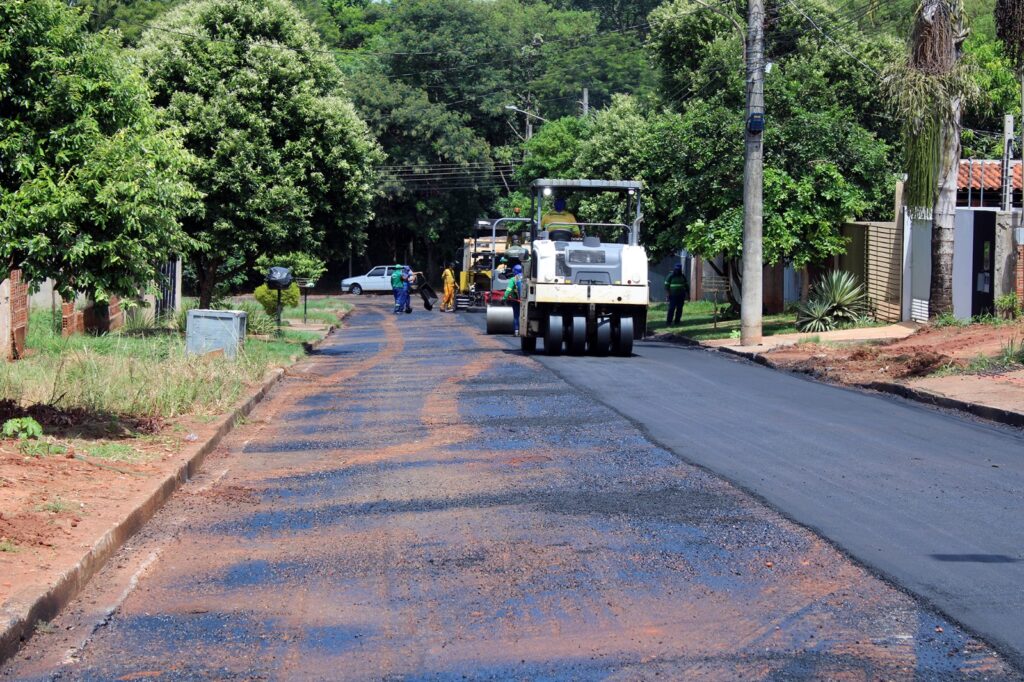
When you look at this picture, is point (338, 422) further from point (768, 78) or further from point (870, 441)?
point (768, 78)

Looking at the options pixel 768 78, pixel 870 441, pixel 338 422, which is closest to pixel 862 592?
pixel 870 441

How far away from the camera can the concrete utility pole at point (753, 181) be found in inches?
1017

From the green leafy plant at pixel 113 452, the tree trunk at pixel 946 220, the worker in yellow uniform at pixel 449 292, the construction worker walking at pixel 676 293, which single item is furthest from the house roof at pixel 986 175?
the green leafy plant at pixel 113 452

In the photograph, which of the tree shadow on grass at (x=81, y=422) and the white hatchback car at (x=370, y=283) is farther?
the white hatchback car at (x=370, y=283)

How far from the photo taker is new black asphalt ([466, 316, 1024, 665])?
23.5 feet

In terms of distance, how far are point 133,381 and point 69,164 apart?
3292mm

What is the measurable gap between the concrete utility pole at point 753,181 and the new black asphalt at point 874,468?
7.13 meters

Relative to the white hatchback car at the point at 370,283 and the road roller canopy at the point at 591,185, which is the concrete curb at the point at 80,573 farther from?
the white hatchback car at the point at 370,283

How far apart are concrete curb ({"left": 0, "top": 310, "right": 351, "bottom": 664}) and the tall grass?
1.76 m

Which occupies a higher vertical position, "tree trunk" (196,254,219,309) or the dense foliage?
the dense foliage

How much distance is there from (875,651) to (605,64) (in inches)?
2997

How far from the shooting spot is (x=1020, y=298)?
23984 millimetres

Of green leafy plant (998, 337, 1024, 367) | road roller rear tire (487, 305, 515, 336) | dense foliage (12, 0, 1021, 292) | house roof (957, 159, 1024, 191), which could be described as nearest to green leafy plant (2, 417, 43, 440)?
dense foliage (12, 0, 1021, 292)

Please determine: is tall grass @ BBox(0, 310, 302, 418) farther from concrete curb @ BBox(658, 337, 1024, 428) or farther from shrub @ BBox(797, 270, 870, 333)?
shrub @ BBox(797, 270, 870, 333)
